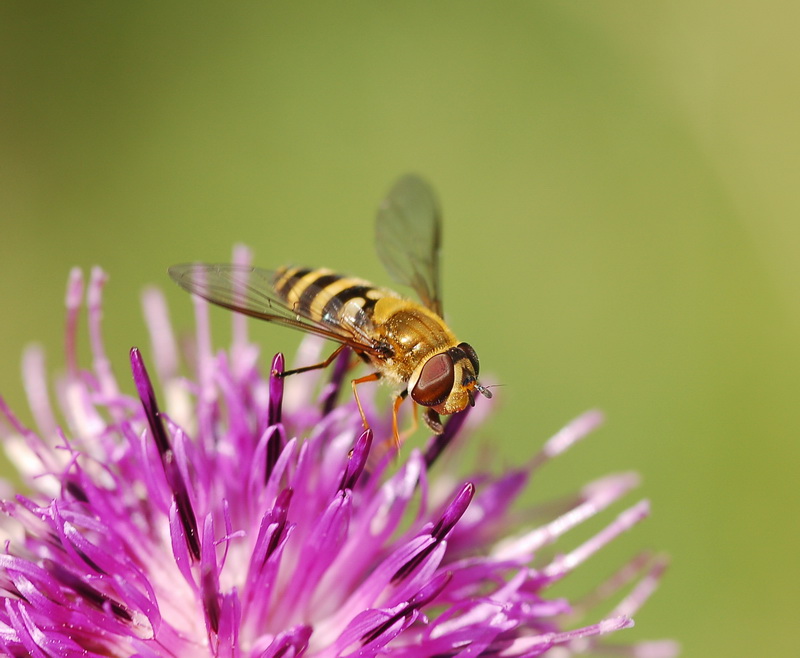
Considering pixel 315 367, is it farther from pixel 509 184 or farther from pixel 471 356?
pixel 509 184

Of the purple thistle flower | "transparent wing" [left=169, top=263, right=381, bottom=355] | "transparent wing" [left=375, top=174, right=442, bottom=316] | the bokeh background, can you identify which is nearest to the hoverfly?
"transparent wing" [left=169, top=263, right=381, bottom=355]

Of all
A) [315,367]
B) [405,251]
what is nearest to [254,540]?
[315,367]

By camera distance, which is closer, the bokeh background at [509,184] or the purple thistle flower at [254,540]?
the purple thistle flower at [254,540]

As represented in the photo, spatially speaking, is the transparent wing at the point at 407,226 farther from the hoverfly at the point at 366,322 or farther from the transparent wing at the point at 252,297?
the transparent wing at the point at 252,297

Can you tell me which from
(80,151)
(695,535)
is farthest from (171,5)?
(695,535)

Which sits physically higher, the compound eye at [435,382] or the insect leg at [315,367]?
the insect leg at [315,367]

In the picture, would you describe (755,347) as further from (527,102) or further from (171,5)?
(171,5)

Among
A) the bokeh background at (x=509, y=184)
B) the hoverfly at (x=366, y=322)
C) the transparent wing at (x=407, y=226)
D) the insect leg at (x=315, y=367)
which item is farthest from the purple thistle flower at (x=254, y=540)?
the bokeh background at (x=509, y=184)
